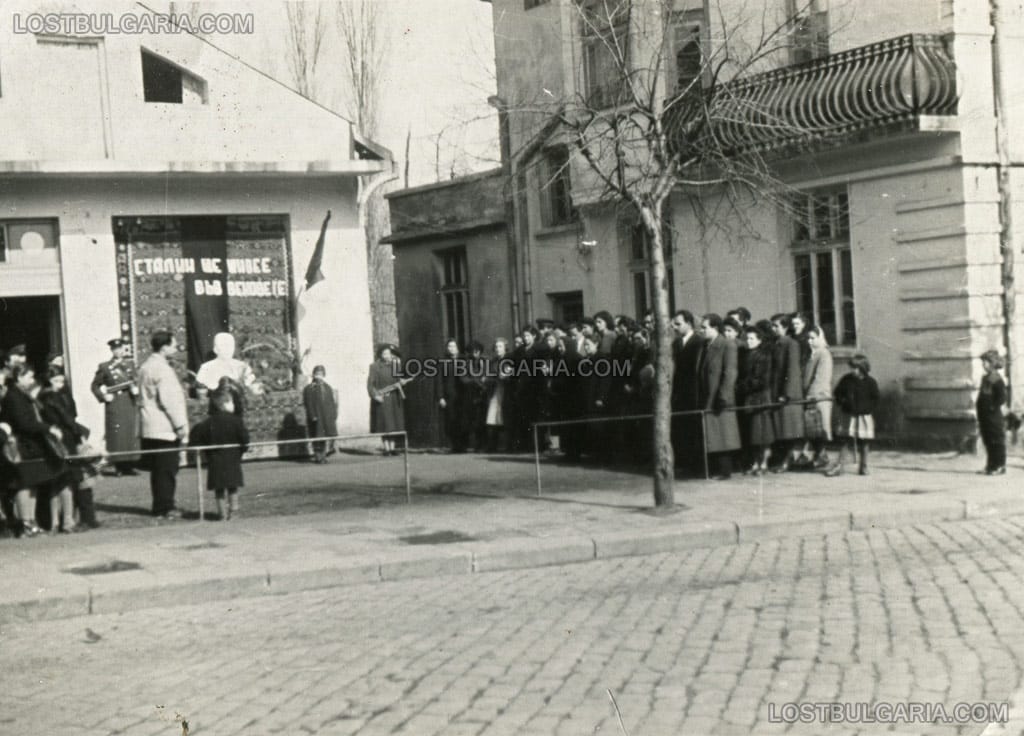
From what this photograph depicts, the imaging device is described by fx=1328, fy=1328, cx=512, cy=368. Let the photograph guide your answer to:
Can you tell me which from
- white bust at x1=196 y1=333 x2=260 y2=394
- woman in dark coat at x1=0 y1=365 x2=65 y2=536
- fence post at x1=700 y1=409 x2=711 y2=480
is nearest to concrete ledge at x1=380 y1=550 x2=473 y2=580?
woman in dark coat at x1=0 y1=365 x2=65 y2=536

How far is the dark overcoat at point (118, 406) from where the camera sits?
53.4 ft

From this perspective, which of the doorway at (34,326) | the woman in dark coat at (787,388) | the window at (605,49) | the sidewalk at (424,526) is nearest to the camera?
the sidewalk at (424,526)

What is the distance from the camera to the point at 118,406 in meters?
16.3

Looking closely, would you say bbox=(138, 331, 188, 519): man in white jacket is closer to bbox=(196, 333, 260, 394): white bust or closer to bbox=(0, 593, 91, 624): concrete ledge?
bbox=(0, 593, 91, 624): concrete ledge

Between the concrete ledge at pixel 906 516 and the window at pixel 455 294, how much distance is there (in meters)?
15.8

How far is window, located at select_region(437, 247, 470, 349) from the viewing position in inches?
1060

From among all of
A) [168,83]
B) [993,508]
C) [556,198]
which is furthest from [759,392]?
[556,198]

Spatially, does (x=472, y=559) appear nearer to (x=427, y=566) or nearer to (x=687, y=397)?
(x=427, y=566)

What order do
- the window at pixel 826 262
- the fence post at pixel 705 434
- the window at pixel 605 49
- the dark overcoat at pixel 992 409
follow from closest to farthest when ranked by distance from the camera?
the window at pixel 605 49, the dark overcoat at pixel 992 409, the fence post at pixel 705 434, the window at pixel 826 262

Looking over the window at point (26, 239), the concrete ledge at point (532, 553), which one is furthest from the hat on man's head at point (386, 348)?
the concrete ledge at point (532, 553)

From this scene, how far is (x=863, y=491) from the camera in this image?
1325 cm

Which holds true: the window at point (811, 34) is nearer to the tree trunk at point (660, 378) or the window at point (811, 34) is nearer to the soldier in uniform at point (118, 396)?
the tree trunk at point (660, 378)

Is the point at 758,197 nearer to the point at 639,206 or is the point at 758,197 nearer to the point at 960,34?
the point at 960,34

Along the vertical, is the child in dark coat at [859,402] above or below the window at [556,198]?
below
